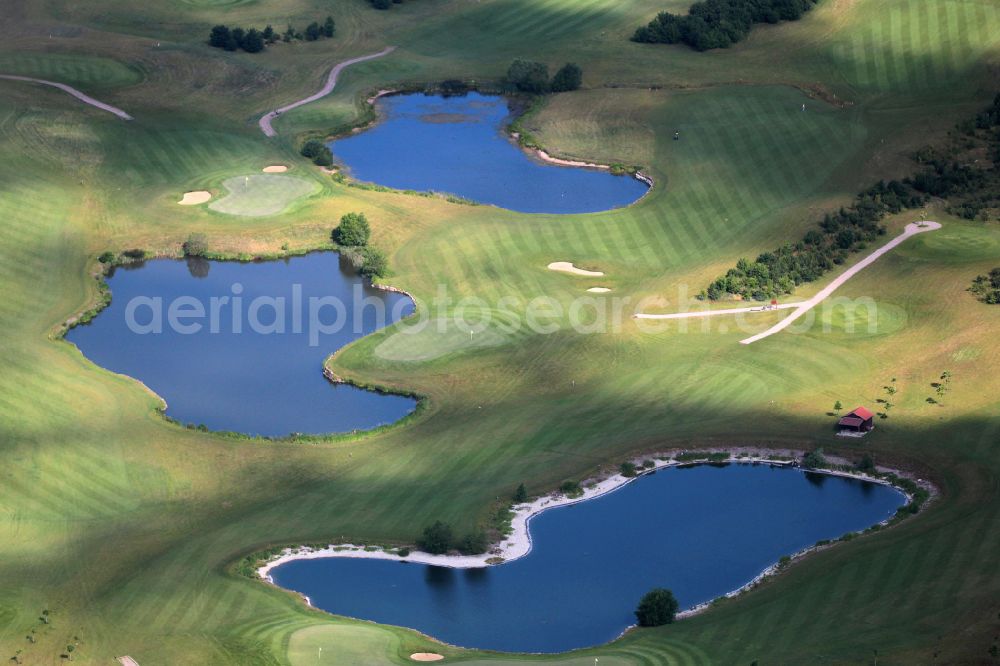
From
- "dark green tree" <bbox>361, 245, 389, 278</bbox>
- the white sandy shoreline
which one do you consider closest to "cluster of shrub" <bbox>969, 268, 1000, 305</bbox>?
the white sandy shoreline

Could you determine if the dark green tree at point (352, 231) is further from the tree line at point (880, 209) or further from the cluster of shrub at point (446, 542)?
the cluster of shrub at point (446, 542)

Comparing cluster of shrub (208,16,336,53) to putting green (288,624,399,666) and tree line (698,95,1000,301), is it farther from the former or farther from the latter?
putting green (288,624,399,666)

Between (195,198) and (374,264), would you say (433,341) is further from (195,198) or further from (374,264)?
(195,198)

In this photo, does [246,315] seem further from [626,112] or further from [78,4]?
[78,4]

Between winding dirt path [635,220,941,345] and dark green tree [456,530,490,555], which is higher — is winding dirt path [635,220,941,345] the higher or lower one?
the higher one

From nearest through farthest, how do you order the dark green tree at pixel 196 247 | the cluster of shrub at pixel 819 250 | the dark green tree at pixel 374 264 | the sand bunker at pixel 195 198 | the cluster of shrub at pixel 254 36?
the cluster of shrub at pixel 819 250 < the dark green tree at pixel 374 264 < the dark green tree at pixel 196 247 < the sand bunker at pixel 195 198 < the cluster of shrub at pixel 254 36

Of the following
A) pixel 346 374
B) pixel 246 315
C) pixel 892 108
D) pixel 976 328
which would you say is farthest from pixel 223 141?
pixel 976 328

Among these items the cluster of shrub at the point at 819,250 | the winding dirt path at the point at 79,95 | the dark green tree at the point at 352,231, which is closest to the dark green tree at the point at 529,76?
the winding dirt path at the point at 79,95
